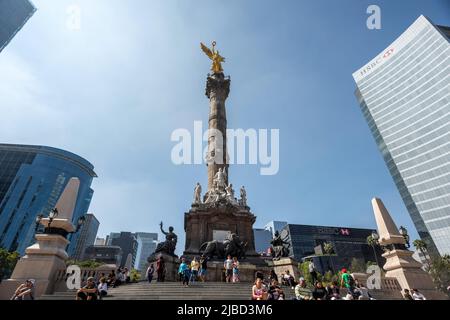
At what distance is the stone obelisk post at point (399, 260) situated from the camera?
13297mm

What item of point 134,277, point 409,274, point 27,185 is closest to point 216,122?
point 134,277

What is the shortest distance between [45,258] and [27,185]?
276 ft

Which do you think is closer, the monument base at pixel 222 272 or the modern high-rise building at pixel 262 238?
the monument base at pixel 222 272

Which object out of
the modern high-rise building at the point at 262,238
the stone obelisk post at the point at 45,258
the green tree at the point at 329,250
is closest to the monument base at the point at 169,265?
the stone obelisk post at the point at 45,258

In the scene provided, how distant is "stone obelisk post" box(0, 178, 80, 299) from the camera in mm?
10242

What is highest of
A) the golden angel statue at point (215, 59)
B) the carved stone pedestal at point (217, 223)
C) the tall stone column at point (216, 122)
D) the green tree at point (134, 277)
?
the golden angel statue at point (215, 59)

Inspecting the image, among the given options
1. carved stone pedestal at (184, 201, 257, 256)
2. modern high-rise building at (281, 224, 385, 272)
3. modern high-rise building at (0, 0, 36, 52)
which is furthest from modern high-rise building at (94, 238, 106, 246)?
carved stone pedestal at (184, 201, 257, 256)

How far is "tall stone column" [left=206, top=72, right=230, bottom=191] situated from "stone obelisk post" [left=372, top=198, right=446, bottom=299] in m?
14.5

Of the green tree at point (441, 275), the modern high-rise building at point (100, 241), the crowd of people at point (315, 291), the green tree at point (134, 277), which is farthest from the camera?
the modern high-rise building at point (100, 241)

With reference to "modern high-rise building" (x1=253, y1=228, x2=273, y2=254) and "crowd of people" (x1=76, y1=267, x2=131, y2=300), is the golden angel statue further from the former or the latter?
"modern high-rise building" (x1=253, y1=228, x2=273, y2=254)

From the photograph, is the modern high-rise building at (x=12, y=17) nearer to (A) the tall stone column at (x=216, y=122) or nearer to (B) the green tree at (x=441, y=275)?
(A) the tall stone column at (x=216, y=122)

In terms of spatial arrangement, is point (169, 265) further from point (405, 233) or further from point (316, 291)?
Result: point (405, 233)

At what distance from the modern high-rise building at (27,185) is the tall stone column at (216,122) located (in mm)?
70498

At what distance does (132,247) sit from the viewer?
141 m
